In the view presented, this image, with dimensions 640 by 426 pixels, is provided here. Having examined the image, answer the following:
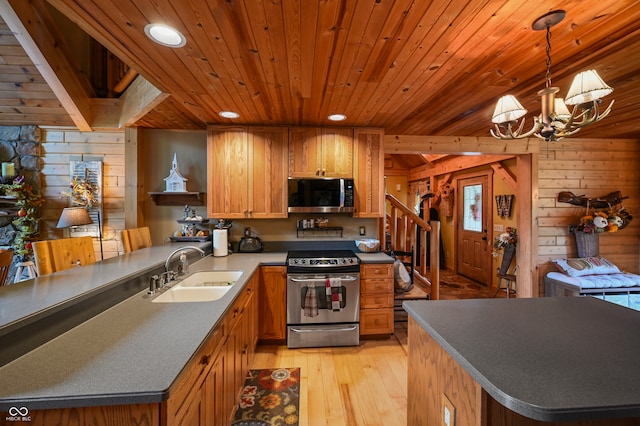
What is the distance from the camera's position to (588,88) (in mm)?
1454

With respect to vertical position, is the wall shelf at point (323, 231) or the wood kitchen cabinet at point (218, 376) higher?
the wall shelf at point (323, 231)

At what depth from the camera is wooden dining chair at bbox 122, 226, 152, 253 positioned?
2.73 metres

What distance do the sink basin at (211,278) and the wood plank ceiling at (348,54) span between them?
1583 mm

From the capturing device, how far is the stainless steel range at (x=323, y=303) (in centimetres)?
286

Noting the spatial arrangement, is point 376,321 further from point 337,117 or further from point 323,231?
point 337,117

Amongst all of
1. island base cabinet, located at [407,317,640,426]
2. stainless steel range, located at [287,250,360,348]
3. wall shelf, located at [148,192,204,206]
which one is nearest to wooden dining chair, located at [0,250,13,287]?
wall shelf, located at [148,192,204,206]

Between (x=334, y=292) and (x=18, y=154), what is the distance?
4.03 metres

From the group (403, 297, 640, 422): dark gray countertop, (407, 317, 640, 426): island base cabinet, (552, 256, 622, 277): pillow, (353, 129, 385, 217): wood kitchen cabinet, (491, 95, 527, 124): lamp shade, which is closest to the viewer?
(403, 297, 640, 422): dark gray countertop

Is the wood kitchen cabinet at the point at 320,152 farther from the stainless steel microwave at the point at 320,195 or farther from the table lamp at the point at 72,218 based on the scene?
the table lamp at the point at 72,218

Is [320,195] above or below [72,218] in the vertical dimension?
above

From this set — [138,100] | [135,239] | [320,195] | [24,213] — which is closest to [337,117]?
[320,195]

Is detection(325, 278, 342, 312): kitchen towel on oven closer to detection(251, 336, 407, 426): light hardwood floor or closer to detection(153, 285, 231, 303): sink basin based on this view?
detection(251, 336, 407, 426): light hardwood floor

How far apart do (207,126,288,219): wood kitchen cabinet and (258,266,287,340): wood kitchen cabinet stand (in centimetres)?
72

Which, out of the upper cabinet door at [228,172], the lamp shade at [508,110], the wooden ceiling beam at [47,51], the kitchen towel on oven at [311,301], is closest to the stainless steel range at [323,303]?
the kitchen towel on oven at [311,301]
